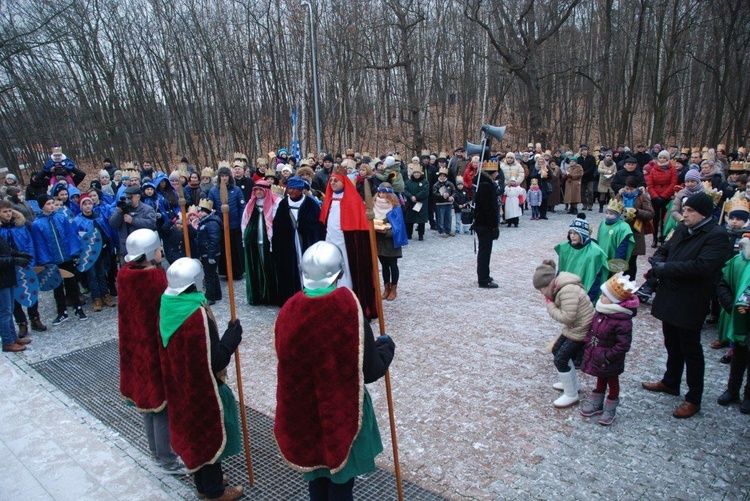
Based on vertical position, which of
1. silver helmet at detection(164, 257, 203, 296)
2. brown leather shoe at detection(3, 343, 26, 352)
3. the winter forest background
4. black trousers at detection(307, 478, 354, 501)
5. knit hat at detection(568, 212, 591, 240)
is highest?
the winter forest background

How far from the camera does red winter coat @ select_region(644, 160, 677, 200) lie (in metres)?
10.4

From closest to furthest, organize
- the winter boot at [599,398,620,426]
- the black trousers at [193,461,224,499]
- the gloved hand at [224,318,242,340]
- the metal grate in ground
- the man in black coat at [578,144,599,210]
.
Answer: the gloved hand at [224,318,242,340] < the black trousers at [193,461,224,499] < the metal grate in ground < the winter boot at [599,398,620,426] < the man in black coat at [578,144,599,210]

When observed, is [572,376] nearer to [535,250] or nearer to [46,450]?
[46,450]

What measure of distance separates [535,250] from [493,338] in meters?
5.10

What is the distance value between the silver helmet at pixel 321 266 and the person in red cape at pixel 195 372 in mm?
920

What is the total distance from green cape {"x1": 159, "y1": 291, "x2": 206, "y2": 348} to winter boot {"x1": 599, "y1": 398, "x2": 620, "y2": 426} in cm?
339

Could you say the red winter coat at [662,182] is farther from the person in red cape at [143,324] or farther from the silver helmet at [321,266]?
the person in red cape at [143,324]

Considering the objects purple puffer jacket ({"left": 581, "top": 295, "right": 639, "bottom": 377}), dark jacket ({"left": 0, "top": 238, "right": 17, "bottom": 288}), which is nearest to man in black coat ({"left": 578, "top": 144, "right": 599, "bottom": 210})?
purple puffer jacket ({"left": 581, "top": 295, "right": 639, "bottom": 377})

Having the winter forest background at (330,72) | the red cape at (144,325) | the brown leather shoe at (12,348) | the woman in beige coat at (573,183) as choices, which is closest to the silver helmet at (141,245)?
the red cape at (144,325)

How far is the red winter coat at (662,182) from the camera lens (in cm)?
1043

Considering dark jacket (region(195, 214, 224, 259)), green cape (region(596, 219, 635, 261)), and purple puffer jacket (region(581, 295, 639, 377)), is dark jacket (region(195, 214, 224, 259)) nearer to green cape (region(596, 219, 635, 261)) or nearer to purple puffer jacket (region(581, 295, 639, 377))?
green cape (region(596, 219, 635, 261))

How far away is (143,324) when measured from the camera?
3654 mm

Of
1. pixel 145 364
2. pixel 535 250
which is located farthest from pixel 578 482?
pixel 535 250

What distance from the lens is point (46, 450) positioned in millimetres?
4445
